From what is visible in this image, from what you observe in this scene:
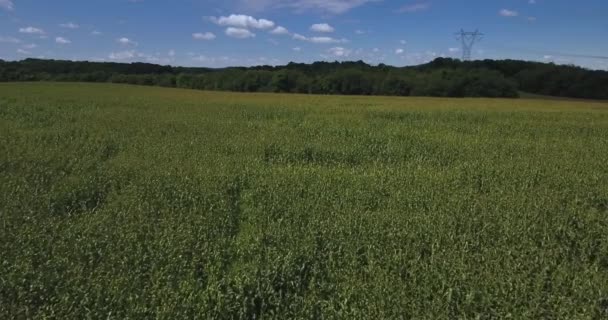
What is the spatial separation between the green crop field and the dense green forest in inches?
2288

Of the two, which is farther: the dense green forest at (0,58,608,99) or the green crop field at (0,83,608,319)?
the dense green forest at (0,58,608,99)

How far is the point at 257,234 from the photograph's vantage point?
6844mm

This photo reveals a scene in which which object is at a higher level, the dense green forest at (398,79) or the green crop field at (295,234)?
the dense green forest at (398,79)

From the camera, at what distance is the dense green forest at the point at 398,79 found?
2714 inches

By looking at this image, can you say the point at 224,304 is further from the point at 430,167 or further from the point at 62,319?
the point at 430,167

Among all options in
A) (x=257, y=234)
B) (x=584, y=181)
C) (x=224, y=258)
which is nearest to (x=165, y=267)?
(x=224, y=258)

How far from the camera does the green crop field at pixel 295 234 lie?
4.97 m

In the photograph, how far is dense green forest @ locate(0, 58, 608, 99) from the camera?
6894 centimetres

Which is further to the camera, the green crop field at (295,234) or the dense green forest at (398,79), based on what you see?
the dense green forest at (398,79)

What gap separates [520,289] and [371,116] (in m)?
21.8

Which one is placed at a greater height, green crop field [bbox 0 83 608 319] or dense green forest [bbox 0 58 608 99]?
dense green forest [bbox 0 58 608 99]

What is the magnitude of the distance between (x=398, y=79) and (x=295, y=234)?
229 ft

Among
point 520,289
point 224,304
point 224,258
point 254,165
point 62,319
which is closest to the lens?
point 62,319

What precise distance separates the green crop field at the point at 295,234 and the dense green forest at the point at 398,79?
191 ft
